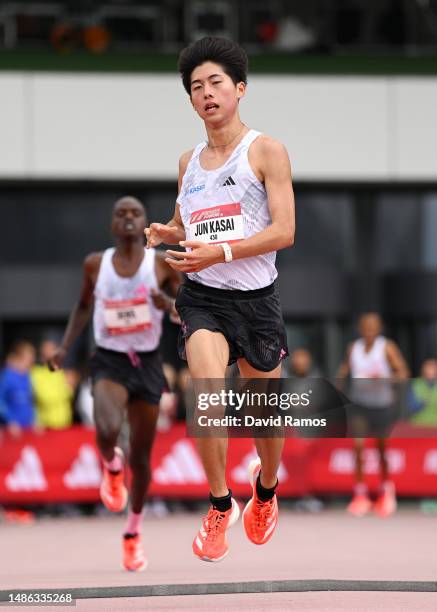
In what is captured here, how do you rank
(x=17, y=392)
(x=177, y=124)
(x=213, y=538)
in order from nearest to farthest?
(x=213, y=538), (x=17, y=392), (x=177, y=124)

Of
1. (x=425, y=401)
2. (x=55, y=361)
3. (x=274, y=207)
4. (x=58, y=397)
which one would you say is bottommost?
(x=425, y=401)

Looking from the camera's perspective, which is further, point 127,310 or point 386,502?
point 386,502

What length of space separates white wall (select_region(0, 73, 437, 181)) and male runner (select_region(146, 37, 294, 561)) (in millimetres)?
14039

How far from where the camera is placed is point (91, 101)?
21672 mm

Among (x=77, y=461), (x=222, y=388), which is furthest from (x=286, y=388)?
(x=77, y=461)

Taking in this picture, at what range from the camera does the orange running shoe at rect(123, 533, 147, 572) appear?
10531 mm

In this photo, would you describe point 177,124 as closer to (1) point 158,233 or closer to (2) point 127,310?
(2) point 127,310

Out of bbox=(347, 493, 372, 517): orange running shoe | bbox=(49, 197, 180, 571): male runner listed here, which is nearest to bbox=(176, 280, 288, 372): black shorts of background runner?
bbox=(49, 197, 180, 571): male runner

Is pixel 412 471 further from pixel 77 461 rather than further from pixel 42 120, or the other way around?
pixel 42 120

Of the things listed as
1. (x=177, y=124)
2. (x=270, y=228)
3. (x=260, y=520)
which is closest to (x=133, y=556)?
(x=260, y=520)

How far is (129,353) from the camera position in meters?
10.5

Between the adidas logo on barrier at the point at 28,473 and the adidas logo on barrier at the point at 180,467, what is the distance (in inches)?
55.6

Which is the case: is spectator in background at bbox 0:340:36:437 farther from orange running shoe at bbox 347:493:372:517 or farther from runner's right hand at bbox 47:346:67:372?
runner's right hand at bbox 47:346:67:372

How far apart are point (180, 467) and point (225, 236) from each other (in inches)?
425
